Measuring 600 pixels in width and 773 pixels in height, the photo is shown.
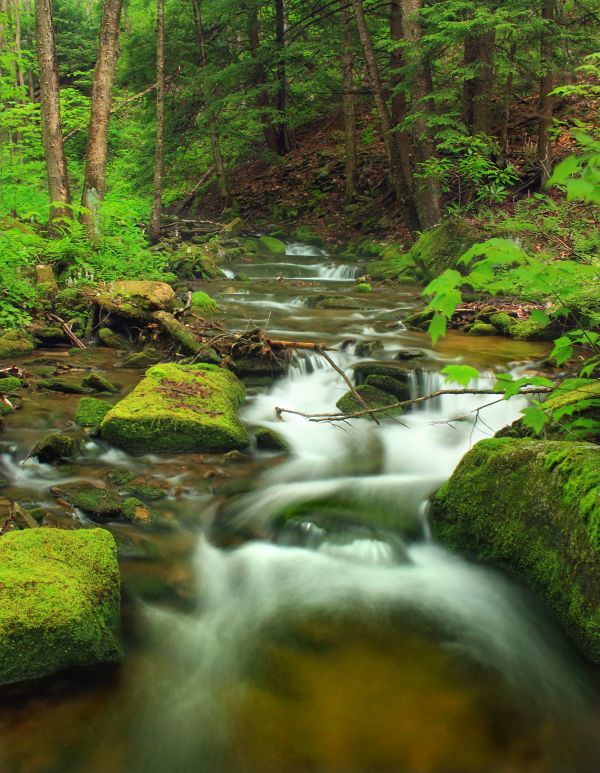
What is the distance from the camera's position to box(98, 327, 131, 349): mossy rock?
348 inches

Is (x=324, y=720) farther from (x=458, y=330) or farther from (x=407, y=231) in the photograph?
(x=407, y=231)

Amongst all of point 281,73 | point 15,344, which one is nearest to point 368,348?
point 15,344

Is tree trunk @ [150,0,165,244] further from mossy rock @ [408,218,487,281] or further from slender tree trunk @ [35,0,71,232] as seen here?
mossy rock @ [408,218,487,281]

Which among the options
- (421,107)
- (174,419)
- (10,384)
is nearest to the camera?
(174,419)

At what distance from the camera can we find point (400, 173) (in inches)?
589

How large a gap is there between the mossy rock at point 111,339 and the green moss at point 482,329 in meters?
5.40

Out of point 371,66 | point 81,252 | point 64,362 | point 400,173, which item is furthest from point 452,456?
point 371,66

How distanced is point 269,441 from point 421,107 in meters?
9.35

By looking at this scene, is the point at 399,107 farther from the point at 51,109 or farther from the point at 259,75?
the point at 51,109

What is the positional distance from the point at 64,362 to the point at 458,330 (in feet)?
19.8

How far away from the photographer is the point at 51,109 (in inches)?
413

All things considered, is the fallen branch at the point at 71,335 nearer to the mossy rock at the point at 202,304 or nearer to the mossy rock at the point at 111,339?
the mossy rock at the point at 111,339

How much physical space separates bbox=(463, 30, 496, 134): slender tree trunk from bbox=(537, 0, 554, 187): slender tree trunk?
3.46 ft

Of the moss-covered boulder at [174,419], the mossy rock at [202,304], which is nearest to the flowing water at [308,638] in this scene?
the moss-covered boulder at [174,419]
